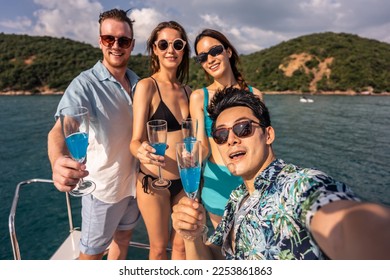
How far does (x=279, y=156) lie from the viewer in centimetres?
1596

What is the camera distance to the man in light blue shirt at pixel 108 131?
7.06ft

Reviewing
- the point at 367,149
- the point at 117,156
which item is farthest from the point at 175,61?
the point at 367,149

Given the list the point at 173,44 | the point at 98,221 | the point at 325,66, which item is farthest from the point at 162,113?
the point at 325,66

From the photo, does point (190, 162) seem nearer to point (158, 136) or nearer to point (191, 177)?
point (191, 177)

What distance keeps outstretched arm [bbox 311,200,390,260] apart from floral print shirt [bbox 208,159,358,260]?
0.06 meters

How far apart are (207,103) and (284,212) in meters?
1.45

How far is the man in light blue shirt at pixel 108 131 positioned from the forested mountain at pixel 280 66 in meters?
42.3

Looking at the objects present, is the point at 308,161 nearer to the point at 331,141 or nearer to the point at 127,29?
the point at 331,141

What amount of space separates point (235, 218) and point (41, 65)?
225ft

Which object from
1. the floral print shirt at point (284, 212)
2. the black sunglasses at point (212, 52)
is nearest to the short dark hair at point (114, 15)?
the black sunglasses at point (212, 52)

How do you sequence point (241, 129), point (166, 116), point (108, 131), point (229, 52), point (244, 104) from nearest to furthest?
point (241, 129), point (244, 104), point (108, 131), point (166, 116), point (229, 52)

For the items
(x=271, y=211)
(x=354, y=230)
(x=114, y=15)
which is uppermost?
(x=114, y=15)

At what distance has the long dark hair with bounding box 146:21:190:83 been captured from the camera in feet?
8.20

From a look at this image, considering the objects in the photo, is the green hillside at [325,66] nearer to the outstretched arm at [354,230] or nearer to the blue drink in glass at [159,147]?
the blue drink in glass at [159,147]
